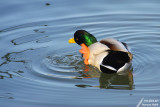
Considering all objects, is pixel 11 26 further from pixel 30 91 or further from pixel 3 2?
pixel 30 91

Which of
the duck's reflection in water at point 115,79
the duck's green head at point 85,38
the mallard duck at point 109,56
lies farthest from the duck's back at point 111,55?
the duck's green head at point 85,38

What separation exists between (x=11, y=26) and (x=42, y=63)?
219 centimetres

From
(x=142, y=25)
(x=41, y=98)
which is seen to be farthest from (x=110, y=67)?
(x=142, y=25)

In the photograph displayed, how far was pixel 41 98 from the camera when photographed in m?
6.02

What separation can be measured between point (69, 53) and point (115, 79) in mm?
1450

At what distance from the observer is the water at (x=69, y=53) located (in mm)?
6055

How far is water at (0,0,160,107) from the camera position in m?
6.05

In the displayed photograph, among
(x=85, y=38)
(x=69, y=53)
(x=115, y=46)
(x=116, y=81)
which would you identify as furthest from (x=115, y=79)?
(x=69, y=53)

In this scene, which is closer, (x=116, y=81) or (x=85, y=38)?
(x=116, y=81)

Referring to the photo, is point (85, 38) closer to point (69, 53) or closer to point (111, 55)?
point (69, 53)

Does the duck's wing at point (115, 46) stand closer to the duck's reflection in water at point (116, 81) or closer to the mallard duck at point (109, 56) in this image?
the mallard duck at point (109, 56)

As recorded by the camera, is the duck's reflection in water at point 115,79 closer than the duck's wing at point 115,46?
Yes

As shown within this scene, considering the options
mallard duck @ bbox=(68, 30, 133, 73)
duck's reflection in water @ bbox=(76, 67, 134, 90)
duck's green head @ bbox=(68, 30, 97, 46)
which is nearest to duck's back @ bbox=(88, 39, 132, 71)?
mallard duck @ bbox=(68, 30, 133, 73)

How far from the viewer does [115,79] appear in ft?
22.2
